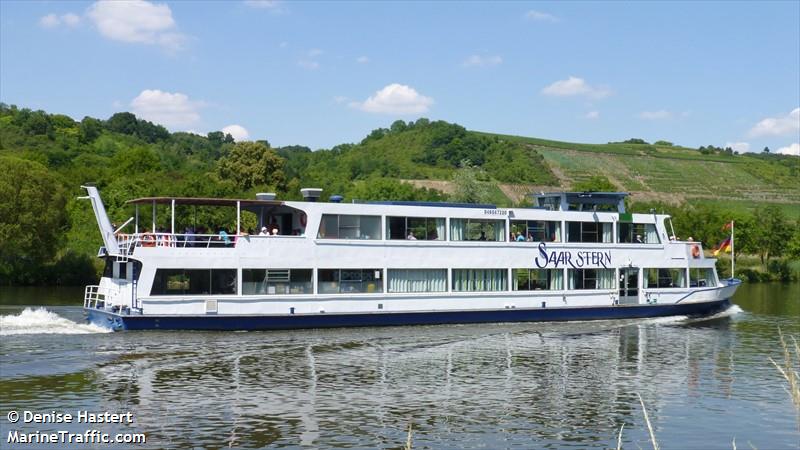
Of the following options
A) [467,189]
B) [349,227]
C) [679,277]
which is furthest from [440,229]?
[467,189]

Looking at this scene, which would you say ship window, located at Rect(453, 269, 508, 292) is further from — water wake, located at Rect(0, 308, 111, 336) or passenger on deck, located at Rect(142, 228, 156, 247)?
water wake, located at Rect(0, 308, 111, 336)

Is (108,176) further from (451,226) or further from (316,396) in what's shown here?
(316,396)

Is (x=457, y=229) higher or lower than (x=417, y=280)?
higher

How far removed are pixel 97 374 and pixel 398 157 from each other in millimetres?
132991

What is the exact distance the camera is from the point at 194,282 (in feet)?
101

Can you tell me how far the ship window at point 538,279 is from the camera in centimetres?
3653

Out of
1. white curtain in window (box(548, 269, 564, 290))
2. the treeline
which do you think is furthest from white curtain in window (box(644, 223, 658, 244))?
the treeline

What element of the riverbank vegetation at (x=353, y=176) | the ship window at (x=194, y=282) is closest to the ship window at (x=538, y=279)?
the ship window at (x=194, y=282)

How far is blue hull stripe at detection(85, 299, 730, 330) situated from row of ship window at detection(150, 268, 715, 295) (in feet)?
3.22

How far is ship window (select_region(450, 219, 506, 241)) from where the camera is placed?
35.4 meters

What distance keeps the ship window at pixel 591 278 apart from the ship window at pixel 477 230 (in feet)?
12.5

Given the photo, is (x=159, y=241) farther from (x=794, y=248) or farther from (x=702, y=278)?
(x=794, y=248)

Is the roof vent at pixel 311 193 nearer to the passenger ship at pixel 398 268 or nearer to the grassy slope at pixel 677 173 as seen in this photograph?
the passenger ship at pixel 398 268

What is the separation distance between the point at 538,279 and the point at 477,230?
11.7ft
